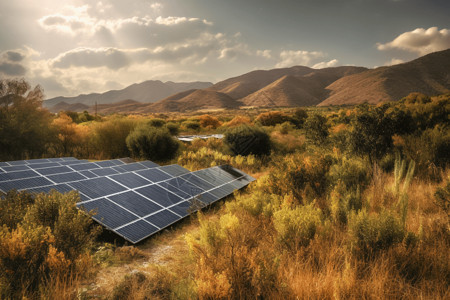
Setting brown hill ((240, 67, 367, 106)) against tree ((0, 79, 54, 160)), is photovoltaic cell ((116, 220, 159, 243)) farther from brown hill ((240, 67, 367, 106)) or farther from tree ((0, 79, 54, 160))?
brown hill ((240, 67, 367, 106))

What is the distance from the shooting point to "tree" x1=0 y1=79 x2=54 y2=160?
54.4ft

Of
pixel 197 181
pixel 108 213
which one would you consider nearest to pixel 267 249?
pixel 108 213

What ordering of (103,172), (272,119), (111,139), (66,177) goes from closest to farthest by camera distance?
(66,177), (103,172), (111,139), (272,119)

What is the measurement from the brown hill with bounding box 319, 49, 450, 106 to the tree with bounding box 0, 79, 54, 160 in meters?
104

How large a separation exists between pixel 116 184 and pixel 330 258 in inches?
253

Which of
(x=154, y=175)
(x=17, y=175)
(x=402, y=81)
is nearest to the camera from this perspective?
(x=17, y=175)

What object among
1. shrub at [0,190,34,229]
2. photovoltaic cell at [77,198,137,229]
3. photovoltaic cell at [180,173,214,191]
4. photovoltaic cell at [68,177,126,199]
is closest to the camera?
shrub at [0,190,34,229]

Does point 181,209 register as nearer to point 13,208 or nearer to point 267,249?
point 267,249

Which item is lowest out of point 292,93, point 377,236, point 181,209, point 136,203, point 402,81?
point 181,209

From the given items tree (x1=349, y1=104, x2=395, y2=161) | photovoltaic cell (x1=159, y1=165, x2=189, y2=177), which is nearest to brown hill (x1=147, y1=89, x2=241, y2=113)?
photovoltaic cell (x1=159, y1=165, x2=189, y2=177)

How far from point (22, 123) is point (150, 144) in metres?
8.55

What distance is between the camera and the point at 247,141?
18891 mm

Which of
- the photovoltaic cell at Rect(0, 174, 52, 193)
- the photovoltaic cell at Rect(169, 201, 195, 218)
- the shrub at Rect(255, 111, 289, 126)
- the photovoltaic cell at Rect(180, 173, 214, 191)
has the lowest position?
the photovoltaic cell at Rect(169, 201, 195, 218)

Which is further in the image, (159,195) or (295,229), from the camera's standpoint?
(159,195)
